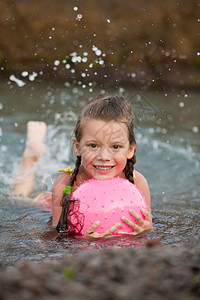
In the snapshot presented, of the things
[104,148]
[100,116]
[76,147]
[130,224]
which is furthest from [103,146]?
[130,224]

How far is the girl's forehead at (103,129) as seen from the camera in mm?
4102

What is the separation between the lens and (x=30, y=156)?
6520mm

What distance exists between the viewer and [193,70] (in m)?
14.3

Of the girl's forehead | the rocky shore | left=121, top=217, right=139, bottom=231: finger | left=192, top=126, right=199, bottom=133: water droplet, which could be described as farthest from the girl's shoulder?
left=192, top=126, right=199, bottom=133: water droplet

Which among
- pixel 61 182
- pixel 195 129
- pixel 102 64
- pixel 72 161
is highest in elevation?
pixel 102 64

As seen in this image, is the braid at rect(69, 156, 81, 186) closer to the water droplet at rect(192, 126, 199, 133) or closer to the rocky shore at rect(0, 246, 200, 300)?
the rocky shore at rect(0, 246, 200, 300)

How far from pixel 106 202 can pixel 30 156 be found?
2799mm

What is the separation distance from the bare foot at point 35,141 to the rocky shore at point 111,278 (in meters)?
4.13

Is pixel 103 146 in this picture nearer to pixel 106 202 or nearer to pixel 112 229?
pixel 106 202

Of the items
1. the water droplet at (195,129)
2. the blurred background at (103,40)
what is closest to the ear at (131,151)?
the water droplet at (195,129)

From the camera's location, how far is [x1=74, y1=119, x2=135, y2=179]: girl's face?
4.12 metres

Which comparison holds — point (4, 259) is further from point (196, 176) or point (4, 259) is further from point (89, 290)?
point (196, 176)

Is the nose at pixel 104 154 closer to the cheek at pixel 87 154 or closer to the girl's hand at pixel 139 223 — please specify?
the cheek at pixel 87 154

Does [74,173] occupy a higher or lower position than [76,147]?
lower
